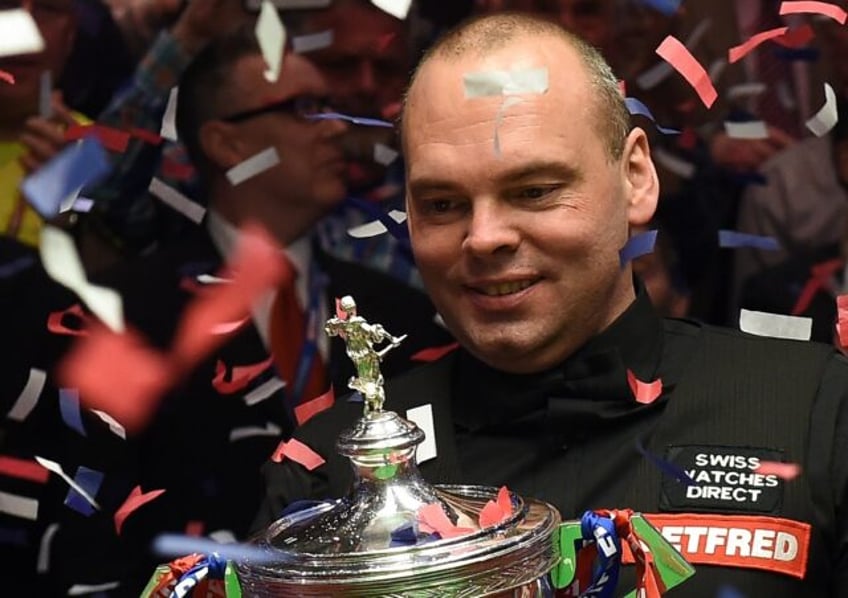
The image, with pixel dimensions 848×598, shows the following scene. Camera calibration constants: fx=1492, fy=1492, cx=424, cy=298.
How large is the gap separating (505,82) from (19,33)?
86cm

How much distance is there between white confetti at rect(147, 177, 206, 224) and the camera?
203 cm

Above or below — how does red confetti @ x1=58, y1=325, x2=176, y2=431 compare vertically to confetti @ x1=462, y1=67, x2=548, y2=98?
below

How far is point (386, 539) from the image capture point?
0.95 metres

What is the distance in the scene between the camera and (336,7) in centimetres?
210

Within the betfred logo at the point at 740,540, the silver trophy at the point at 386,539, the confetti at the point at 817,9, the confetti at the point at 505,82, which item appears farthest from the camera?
the confetti at the point at 817,9

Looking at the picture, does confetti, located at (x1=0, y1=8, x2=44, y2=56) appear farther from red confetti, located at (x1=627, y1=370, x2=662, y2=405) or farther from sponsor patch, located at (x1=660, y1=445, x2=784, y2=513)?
sponsor patch, located at (x1=660, y1=445, x2=784, y2=513)

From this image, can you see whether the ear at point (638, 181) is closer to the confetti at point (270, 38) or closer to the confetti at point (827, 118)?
the confetti at point (827, 118)

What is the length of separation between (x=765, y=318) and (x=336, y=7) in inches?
31.1

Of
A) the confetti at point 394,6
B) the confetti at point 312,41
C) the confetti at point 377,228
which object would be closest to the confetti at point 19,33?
the confetti at point 312,41

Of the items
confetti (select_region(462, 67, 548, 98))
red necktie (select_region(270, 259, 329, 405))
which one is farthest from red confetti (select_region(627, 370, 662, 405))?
red necktie (select_region(270, 259, 329, 405))

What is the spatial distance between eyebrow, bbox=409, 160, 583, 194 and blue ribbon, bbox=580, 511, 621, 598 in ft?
1.45

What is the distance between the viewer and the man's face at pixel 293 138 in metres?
2.07

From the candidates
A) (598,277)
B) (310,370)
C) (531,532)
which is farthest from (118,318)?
(531,532)

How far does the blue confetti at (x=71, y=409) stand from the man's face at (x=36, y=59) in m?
0.38
